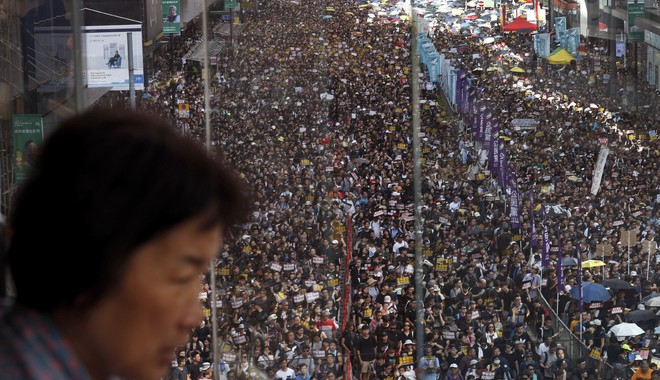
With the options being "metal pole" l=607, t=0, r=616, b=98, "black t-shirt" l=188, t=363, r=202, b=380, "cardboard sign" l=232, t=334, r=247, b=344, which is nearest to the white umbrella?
"metal pole" l=607, t=0, r=616, b=98

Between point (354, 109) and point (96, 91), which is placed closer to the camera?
point (96, 91)

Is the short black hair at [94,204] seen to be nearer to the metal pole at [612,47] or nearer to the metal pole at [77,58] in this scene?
the metal pole at [77,58]

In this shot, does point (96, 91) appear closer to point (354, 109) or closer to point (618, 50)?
point (354, 109)

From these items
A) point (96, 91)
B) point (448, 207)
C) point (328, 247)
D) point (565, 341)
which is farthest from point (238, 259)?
point (96, 91)

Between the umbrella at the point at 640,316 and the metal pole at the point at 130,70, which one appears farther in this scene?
the umbrella at the point at 640,316

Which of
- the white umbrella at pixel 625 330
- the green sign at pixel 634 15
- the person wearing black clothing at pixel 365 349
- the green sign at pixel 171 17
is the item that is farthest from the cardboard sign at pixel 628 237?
the green sign at pixel 171 17

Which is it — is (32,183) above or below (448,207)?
above

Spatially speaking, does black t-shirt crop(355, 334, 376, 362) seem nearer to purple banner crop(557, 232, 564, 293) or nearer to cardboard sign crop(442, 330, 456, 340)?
cardboard sign crop(442, 330, 456, 340)
